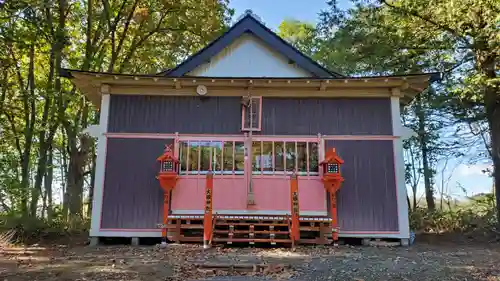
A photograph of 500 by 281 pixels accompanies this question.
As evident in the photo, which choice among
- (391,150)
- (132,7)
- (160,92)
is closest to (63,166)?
(132,7)

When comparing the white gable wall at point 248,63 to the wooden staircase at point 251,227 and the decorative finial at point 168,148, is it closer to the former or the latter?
the decorative finial at point 168,148

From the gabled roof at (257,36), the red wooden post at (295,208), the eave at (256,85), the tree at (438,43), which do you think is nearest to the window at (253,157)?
the red wooden post at (295,208)

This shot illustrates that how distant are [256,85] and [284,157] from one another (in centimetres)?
158

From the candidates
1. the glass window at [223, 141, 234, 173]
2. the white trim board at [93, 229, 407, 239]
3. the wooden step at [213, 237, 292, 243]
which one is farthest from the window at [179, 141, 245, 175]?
the wooden step at [213, 237, 292, 243]

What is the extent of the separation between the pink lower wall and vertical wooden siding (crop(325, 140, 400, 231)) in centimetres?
55

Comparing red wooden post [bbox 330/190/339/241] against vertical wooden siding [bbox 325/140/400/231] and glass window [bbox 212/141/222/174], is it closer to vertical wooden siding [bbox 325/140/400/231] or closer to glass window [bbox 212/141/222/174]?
vertical wooden siding [bbox 325/140/400/231]

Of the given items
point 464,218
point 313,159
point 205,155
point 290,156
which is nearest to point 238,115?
point 205,155

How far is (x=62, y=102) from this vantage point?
1157 centimetres

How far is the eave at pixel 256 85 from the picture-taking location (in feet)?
24.1

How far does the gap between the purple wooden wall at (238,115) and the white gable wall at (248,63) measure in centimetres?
101

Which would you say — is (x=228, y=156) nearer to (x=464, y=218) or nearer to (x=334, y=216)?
(x=334, y=216)

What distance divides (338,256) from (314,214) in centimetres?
162

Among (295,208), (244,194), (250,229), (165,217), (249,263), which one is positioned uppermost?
(244,194)

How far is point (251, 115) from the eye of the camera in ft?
24.9
